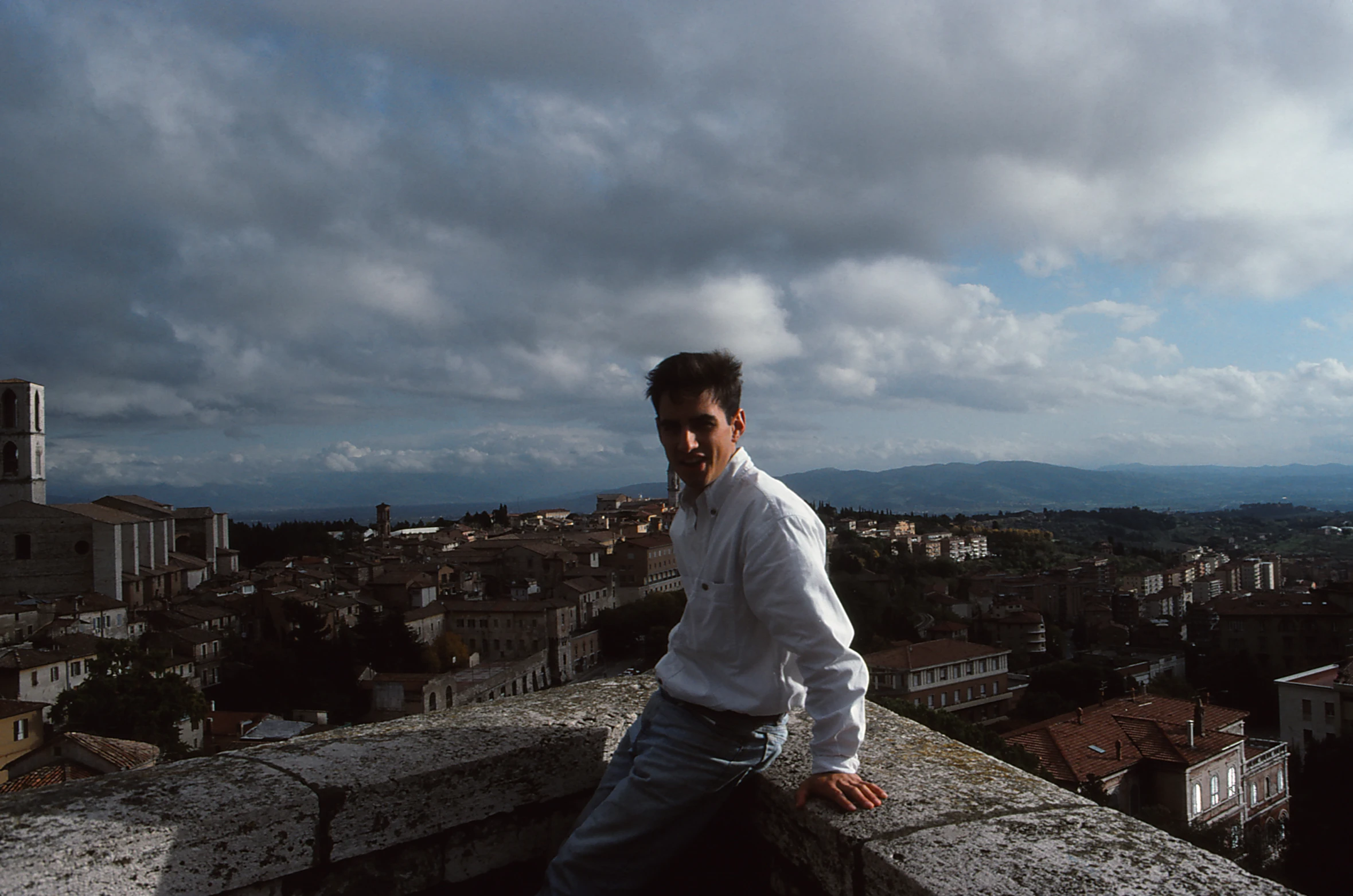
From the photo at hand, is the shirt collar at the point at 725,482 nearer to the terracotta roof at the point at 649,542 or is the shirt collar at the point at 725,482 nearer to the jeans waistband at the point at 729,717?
the jeans waistband at the point at 729,717

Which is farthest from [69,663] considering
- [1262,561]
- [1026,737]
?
[1262,561]

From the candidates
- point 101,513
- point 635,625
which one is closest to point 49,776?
point 635,625

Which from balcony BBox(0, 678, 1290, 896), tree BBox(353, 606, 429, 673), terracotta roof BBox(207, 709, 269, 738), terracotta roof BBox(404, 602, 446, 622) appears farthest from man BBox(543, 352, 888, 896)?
terracotta roof BBox(404, 602, 446, 622)

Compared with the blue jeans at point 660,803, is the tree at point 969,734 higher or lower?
lower

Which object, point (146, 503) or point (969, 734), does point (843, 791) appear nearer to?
point (969, 734)

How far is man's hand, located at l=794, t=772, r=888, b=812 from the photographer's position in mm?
1800

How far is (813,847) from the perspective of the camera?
71.1 inches

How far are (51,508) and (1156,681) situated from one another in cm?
5571

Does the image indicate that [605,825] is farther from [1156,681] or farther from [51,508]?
[51,508]

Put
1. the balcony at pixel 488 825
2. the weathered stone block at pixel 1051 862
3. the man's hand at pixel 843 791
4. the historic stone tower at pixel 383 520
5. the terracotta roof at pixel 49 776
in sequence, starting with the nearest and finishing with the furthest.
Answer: the weathered stone block at pixel 1051 862, the balcony at pixel 488 825, the man's hand at pixel 843 791, the terracotta roof at pixel 49 776, the historic stone tower at pixel 383 520

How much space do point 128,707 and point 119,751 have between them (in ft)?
40.5

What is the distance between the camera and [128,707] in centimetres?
2358

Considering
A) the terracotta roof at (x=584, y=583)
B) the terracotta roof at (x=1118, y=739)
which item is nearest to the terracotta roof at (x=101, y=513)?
the terracotta roof at (x=584, y=583)

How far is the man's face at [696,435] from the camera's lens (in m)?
2.08
